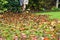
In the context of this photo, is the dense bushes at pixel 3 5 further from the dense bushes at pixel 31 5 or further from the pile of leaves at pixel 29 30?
the pile of leaves at pixel 29 30

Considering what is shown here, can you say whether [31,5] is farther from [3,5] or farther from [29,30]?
[29,30]

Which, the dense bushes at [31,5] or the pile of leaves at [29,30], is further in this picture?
the dense bushes at [31,5]

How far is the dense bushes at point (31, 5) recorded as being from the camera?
17.0 m

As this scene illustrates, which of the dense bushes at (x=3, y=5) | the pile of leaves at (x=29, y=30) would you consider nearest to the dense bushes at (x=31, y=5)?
the dense bushes at (x=3, y=5)

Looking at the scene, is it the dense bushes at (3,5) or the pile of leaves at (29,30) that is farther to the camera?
the dense bushes at (3,5)

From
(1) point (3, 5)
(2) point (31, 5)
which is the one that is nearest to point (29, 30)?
(1) point (3, 5)

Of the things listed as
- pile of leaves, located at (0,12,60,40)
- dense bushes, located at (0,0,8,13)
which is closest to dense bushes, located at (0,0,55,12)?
dense bushes, located at (0,0,8,13)

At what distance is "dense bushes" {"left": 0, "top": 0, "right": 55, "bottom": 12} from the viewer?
1698cm

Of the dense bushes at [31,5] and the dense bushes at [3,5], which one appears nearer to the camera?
the dense bushes at [3,5]

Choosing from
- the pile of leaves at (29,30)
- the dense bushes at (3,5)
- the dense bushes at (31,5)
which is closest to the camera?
the pile of leaves at (29,30)

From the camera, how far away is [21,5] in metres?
18.3

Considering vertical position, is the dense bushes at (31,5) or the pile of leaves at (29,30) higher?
the pile of leaves at (29,30)

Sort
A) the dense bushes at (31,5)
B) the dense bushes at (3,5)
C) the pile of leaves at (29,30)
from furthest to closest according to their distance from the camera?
the dense bushes at (31,5), the dense bushes at (3,5), the pile of leaves at (29,30)

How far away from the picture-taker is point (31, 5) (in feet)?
66.0
